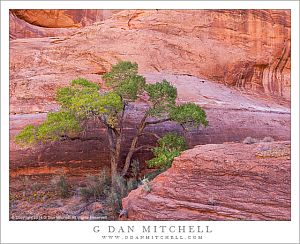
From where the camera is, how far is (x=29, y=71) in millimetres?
16094

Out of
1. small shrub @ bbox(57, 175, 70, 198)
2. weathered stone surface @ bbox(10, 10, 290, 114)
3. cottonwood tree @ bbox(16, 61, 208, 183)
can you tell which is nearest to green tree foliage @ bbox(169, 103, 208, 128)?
cottonwood tree @ bbox(16, 61, 208, 183)

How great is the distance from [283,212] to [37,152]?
8196 millimetres

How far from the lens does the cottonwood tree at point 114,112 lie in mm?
11344

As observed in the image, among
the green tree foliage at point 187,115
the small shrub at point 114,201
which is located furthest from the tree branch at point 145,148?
the small shrub at point 114,201

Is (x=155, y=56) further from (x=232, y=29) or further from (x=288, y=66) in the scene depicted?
(x=288, y=66)

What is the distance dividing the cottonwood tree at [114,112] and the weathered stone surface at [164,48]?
3.56 meters

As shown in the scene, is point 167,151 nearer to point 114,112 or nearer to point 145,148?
point 114,112

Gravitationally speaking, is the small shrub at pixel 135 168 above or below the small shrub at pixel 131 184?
above

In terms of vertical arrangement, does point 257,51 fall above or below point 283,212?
above

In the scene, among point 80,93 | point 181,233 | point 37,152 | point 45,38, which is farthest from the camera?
point 45,38

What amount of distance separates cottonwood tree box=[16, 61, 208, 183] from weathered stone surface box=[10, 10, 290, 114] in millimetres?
3556

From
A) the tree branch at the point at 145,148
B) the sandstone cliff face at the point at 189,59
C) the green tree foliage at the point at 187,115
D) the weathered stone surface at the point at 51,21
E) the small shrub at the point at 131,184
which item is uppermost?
the weathered stone surface at the point at 51,21

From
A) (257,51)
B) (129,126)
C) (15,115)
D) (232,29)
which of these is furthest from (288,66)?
(15,115)

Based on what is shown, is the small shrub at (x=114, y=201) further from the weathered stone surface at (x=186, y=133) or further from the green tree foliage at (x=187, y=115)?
the green tree foliage at (x=187, y=115)
